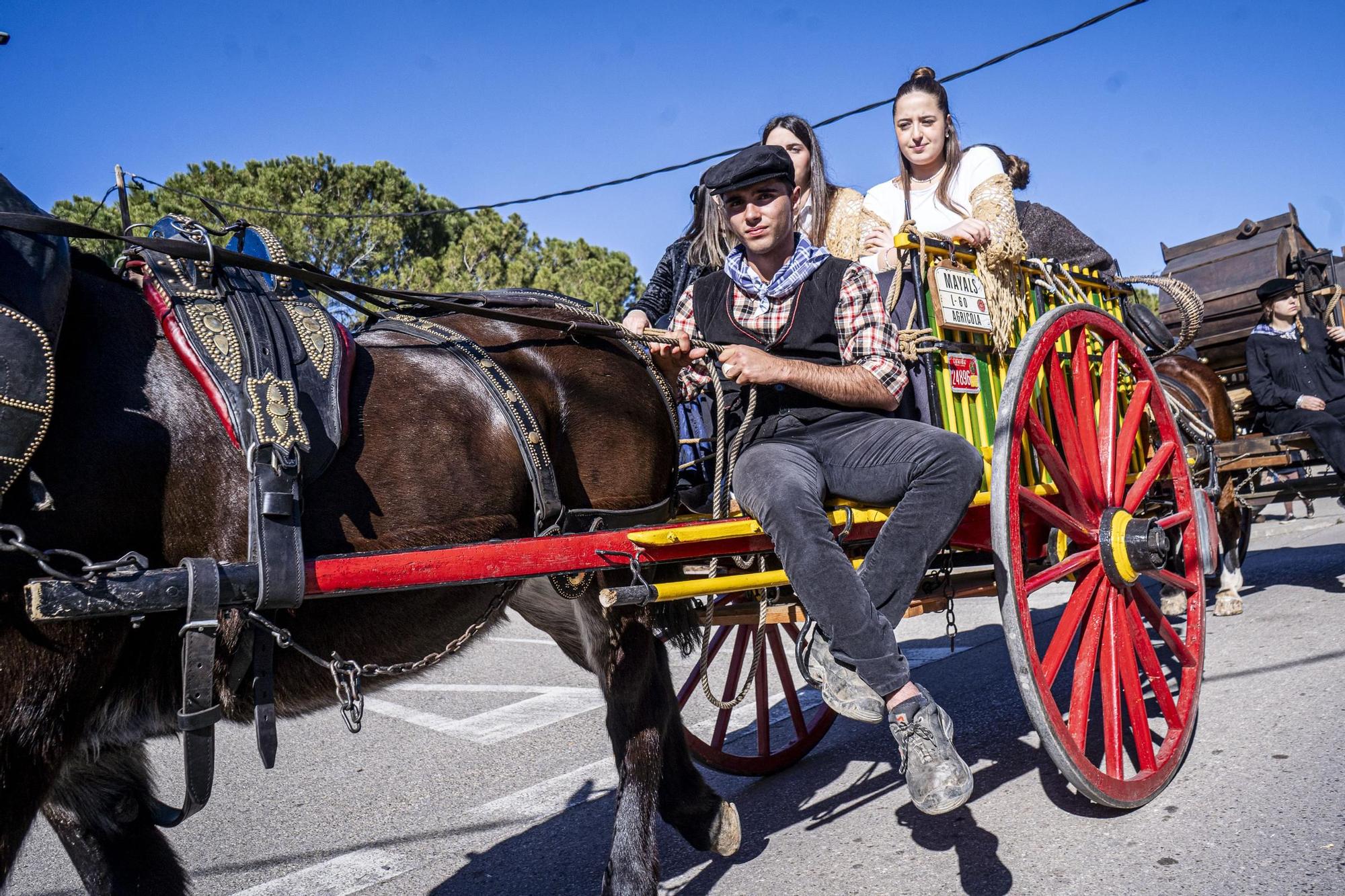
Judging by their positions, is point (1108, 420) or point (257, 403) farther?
point (1108, 420)

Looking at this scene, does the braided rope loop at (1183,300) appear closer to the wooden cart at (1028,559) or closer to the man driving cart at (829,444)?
the wooden cart at (1028,559)

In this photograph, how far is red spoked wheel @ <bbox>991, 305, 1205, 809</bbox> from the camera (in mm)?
2748

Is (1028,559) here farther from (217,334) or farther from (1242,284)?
(1242,284)

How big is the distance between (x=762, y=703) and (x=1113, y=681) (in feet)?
4.77

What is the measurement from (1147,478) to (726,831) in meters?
1.95

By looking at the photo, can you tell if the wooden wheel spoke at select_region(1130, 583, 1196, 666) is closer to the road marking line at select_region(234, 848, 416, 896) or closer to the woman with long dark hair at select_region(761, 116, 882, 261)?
the woman with long dark hair at select_region(761, 116, 882, 261)

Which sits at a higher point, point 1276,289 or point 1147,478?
point 1276,289

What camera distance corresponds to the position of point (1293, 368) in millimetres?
6711

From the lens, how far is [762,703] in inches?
161

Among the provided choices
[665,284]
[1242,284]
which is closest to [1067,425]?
[665,284]

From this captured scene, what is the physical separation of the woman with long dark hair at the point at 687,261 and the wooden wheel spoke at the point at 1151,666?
1907 mm

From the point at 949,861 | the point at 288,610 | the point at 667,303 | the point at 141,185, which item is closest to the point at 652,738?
the point at 949,861

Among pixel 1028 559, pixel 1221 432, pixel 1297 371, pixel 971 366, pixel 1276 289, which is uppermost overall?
pixel 1276 289

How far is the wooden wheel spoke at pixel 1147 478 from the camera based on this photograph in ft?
11.3
